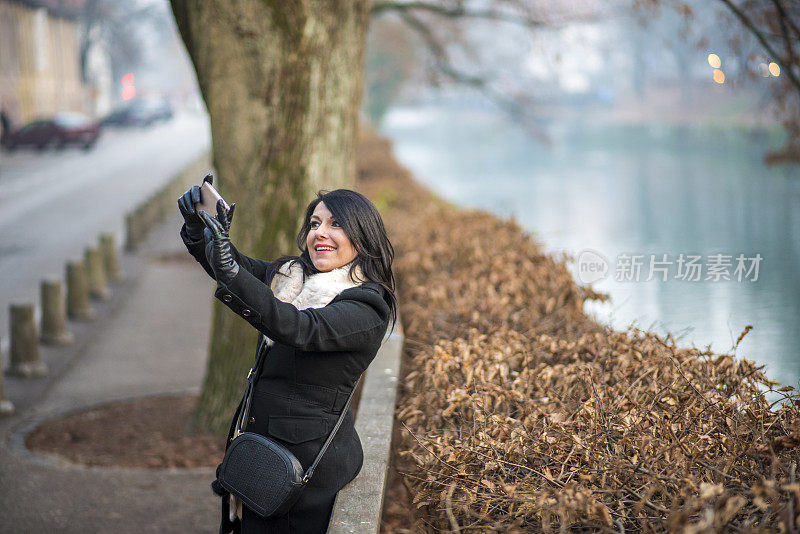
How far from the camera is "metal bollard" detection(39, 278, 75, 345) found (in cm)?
928

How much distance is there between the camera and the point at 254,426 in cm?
306

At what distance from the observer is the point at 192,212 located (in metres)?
2.91

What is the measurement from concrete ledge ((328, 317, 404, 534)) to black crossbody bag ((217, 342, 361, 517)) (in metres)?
0.29

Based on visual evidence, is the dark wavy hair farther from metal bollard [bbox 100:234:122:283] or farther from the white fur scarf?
metal bollard [bbox 100:234:122:283]

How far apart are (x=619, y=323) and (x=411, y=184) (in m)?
9.73

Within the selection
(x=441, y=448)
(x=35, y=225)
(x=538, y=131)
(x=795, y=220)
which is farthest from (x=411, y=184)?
(x=441, y=448)

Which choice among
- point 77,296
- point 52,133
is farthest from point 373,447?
point 52,133

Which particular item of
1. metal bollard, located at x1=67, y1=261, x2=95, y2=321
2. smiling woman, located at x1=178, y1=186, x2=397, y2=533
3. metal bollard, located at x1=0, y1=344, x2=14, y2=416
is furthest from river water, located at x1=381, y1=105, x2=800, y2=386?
metal bollard, located at x1=67, y1=261, x2=95, y2=321

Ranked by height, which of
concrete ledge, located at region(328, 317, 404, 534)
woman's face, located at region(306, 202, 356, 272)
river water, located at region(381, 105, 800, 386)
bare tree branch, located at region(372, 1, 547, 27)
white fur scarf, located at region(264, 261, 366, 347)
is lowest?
river water, located at region(381, 105, 800, 386)

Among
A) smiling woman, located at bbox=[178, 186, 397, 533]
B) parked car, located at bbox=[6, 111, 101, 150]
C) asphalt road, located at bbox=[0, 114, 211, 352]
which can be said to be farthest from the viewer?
parked car, located at bbox=[6, 111, 101, 150]

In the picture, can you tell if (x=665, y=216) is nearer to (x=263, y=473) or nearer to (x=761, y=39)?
(x=761, y=39)

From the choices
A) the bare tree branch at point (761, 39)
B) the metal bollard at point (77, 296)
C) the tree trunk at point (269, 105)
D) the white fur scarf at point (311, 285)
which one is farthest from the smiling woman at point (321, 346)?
the metal bollard at point (77, 296)

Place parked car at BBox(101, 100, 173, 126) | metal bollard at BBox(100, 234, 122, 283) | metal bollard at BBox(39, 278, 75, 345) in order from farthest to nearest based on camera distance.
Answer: parked car at BBox(101, 100, 173, 126), metal bollard at BBox(100, 234, 122, 283), metal bollard at BBox(39, 278, 75, 345)

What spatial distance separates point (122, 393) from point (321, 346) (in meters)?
5.65
